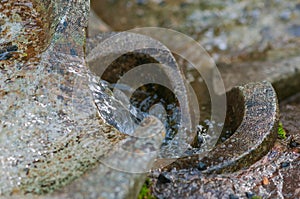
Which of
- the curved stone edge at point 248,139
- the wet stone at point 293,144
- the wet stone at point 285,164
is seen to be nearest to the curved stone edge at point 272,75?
the curved stone edge at point 248,139

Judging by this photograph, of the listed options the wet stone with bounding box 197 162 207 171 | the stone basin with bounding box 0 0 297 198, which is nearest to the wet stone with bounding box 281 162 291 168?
the stone basin with bounding box 0 0 297 198

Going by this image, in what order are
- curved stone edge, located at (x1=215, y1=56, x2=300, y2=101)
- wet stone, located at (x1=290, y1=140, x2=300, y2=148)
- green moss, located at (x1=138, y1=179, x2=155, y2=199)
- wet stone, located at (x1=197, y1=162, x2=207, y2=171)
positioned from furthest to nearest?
curved stone edge, located at (x1=215, y1=56, x2=300, y2=101) → wet stone, located at (x1=290, y1=140, x2=300, y2=148) → wet stone, located at (x1=197, y1=162, x2=207, y2=171) → green moss, located at (x1=138, y1=179, x2=155, y2=199)

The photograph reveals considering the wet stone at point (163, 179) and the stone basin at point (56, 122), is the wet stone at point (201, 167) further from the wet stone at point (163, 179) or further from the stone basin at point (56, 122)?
the stone basin at point (56, 122)

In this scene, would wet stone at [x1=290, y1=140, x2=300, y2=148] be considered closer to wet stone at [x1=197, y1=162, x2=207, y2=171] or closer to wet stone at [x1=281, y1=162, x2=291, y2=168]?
wet stone at [x1=281, y1=162, x2=291, y2=168]

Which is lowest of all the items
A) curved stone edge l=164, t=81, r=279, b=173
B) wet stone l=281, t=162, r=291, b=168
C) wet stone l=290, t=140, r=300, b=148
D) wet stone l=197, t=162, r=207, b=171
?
wet stone l=281, t=162, r=291, b=168

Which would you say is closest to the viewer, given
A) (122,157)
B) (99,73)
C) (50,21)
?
(122,157)

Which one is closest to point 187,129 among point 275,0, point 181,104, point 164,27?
point 181,104

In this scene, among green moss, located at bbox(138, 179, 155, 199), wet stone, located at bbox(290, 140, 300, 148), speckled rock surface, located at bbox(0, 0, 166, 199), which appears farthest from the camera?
wet stone, located at bbox(290, 140, 300, 148)

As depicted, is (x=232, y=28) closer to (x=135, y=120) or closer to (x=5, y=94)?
(x=135, y=120)
